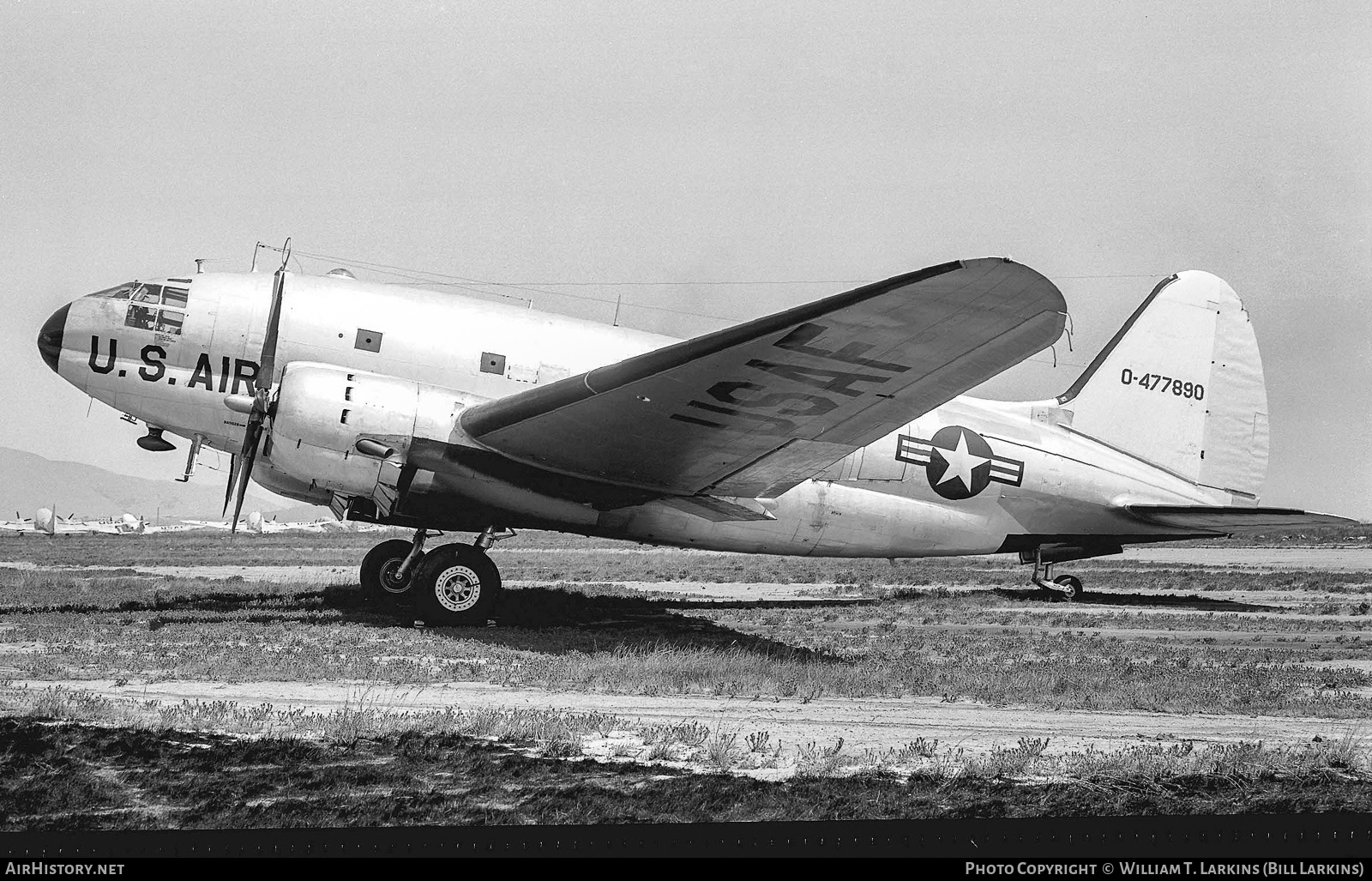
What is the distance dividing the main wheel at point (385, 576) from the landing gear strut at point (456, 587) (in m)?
2.61

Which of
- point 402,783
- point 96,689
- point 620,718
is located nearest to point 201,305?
point 96,689

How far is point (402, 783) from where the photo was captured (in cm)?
617

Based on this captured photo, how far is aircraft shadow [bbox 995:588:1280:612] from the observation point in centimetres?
1980

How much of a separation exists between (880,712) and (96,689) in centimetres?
686

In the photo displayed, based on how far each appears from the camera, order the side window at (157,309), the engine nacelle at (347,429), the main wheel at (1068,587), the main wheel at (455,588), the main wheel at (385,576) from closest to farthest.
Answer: the engine nacelle at (347,429)
the main wheel at (455,588)
the side window at (157,309)
the main wheel at (385,576)
the main wheel at (1068,587)

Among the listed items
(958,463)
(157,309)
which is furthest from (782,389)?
(157,309)

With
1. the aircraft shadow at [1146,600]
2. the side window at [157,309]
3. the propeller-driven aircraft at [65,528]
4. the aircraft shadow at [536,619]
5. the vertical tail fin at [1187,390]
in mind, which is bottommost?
the propeller-driven aircraft at [65,528]

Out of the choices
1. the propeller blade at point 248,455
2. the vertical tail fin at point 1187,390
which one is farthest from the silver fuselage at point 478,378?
the vertical tail fin at point 1187,390

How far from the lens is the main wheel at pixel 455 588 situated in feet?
42.4

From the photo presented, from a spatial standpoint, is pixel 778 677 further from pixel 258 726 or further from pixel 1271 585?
pixel 1271 585

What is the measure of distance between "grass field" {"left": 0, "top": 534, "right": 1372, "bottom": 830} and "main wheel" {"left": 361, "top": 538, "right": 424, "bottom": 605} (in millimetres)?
562

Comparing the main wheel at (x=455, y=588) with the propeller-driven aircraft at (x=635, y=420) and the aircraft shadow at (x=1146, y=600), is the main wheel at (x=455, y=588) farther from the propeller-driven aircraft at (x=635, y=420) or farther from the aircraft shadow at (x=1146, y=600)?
the aircraft shadow at (x=1146, y=600)

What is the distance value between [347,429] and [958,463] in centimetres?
900

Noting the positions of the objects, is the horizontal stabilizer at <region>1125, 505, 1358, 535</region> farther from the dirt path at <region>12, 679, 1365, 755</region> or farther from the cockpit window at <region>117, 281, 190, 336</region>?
the cockpit window at <region>117, 281, 190, 336</region>
